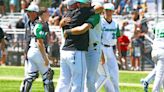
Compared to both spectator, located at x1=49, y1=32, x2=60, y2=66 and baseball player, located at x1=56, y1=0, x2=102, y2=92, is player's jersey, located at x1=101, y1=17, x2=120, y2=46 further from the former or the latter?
spectator, located at x1=49, y1=32, x2=60, y2=66

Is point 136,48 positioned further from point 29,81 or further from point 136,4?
point 29,81

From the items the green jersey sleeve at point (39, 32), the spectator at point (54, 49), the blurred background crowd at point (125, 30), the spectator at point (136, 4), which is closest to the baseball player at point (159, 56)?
the green jersey sleeve at point (39, 32)

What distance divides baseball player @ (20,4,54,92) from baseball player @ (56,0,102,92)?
7.71 ft

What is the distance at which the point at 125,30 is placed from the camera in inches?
1187

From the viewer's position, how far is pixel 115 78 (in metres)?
14.7

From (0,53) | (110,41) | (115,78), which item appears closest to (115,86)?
(115,78)

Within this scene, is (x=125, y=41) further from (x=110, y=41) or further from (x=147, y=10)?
(x=110, y=41)

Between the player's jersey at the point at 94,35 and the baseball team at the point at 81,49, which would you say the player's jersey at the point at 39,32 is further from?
the player's jersey at the point at 94,35

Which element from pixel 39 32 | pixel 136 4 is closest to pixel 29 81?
pixel 39 32

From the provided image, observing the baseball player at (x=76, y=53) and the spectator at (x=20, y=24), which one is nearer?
the baseball player at (x=76, y=53)

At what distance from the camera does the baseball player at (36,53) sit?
1401cm

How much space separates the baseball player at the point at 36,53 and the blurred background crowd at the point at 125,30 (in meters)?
11.4

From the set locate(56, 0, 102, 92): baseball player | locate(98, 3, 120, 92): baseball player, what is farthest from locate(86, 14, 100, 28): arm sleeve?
locate(98, 3, 120, 92): baseball player

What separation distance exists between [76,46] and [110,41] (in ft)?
11.4
